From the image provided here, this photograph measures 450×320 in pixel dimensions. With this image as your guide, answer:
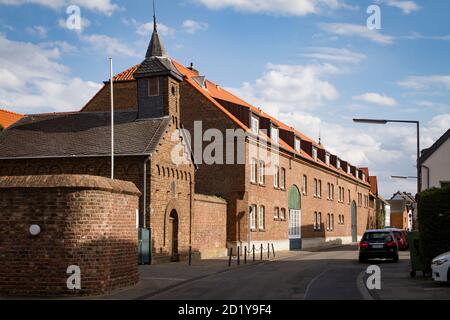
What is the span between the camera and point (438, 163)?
95.8 ft

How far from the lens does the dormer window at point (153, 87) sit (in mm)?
31250

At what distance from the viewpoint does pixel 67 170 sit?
2950 cm

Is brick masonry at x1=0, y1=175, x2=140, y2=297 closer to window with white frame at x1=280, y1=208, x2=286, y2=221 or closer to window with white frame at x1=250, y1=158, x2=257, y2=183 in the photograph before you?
window with white frame at x1=250, y1=158, x2=257, y2=183

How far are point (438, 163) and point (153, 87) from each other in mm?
14559

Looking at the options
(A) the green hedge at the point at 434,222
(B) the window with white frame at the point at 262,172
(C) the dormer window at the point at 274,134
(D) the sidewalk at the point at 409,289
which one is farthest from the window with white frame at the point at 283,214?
(A) the green hedge at the point at 434,222

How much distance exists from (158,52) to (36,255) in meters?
18.9

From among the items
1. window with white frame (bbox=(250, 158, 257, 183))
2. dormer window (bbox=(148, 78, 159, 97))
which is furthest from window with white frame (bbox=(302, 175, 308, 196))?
dormer window (bbox=(148, 78, 159, 97))

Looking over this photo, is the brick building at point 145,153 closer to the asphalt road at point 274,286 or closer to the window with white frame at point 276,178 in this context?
the asphalt road at point 274,286

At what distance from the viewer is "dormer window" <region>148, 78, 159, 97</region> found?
3125 centimetres

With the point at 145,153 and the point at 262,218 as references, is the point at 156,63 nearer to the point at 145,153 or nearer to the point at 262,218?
the point at 145,153

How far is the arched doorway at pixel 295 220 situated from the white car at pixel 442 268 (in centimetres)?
3006

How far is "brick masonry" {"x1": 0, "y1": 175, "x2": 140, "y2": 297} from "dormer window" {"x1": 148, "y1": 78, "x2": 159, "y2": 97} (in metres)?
16.2
